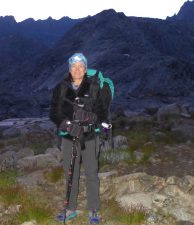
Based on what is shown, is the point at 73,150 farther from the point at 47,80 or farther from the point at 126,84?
the point at 47,80

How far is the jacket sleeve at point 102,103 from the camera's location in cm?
579

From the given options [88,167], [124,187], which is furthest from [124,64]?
[88,167]

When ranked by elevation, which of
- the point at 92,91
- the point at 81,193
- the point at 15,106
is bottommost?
the point at 15,106

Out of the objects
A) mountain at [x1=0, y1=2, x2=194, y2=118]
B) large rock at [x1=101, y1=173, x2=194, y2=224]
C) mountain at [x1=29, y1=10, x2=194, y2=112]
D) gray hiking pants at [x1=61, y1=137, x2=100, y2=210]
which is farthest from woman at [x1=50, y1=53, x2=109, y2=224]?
mountain at [x1=29, y1=10, x2=194, y2=112]

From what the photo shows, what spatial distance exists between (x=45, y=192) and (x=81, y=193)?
0.67 m

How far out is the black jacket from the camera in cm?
576

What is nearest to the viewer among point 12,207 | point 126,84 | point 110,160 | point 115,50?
point 12,207

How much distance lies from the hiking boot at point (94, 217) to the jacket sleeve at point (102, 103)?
4.56 feet

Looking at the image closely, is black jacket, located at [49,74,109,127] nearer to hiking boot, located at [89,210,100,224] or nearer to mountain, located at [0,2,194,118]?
hiking boot, located at [89,210,100,224]

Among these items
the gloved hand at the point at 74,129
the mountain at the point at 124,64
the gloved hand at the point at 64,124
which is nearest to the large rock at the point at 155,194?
the gloved hand at the point at 74,129

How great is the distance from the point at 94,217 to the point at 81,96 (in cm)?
181

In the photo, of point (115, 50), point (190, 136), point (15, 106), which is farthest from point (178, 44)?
point (190, 136)

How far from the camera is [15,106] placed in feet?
218

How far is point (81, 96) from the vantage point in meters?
5.80
